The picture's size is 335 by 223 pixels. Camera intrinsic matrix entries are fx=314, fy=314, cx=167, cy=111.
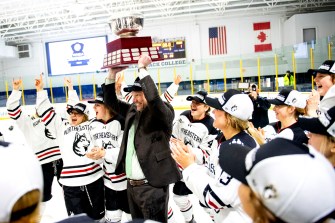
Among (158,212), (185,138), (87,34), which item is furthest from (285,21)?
(158,212)

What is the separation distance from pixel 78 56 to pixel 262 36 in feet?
35.2

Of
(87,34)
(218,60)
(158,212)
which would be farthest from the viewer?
Answer: (87,34)

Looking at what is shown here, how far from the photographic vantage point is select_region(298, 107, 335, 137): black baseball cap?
158 cm

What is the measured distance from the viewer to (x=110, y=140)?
313 cm

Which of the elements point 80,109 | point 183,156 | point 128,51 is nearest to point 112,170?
point 80,109

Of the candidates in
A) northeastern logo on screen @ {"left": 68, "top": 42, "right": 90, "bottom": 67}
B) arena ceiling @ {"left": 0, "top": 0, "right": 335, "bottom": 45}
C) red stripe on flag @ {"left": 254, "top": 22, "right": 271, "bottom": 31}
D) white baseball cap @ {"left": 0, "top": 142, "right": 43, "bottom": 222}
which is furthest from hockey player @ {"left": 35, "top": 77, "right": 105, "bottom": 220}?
northeastern logo on screen @ {"left": 68, "top": 42, "right": 90, "bottom": 67}

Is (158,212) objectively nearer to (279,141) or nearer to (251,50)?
(279,141)

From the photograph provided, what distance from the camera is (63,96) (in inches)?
599

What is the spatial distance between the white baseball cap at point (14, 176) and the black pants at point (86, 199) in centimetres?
219

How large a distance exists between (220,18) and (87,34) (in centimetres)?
798

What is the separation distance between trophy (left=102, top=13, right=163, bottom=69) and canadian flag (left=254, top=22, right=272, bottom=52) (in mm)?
15522

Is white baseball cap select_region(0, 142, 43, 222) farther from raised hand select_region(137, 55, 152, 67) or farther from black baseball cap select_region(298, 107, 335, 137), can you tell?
raised hand select_region(137, 55, 152, 67)

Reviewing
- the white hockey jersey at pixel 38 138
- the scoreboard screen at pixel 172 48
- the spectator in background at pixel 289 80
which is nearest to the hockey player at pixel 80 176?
the white hockey jersey at pixel 38 138

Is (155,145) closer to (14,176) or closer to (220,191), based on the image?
(220,191)
